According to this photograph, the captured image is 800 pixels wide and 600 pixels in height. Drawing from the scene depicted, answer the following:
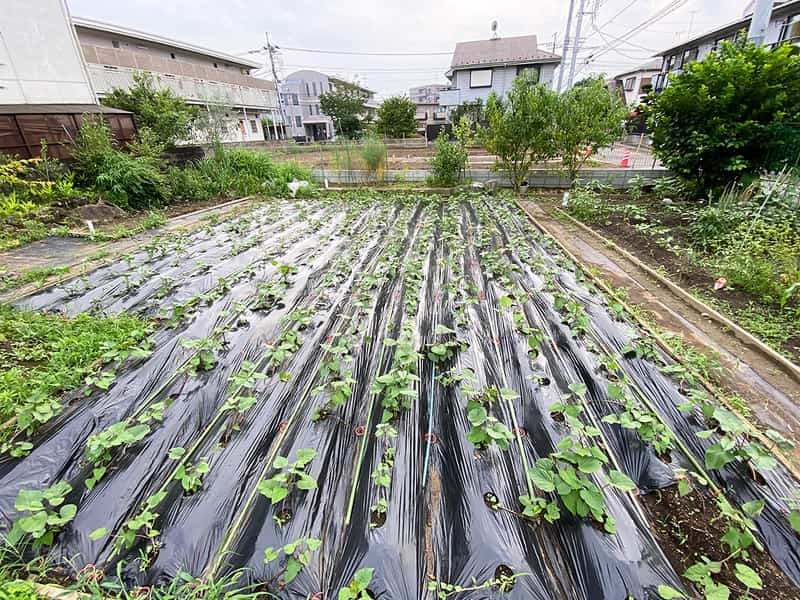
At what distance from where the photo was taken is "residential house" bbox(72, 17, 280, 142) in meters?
9.71

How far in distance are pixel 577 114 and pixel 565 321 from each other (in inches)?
225

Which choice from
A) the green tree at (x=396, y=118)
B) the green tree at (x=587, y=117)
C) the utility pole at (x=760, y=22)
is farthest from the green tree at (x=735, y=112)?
the green tree at (x=396, y=118)

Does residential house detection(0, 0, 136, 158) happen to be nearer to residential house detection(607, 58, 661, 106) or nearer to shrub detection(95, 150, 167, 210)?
shrub detection(95, 150, 167, 210)

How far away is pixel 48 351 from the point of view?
7.66 feet

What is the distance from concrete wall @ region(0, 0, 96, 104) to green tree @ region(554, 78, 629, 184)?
33.7ft

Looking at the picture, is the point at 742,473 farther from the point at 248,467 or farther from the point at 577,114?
the point at 577,114

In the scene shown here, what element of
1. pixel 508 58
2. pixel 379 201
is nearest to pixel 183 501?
pixel 379 201

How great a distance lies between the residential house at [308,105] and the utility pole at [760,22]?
23621 millimetres

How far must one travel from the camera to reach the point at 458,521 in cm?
129

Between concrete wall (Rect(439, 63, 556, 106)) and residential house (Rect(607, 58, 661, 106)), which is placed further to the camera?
residential house (Rect(607, 58, 661, 106))

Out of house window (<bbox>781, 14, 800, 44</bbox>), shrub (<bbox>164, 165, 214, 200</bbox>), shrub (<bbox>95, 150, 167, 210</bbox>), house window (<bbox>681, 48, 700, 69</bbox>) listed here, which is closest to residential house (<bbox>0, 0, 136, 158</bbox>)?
shrub (<bbox>95, 150, 167, 210</bbox>)

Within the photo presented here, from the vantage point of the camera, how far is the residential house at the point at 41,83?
573 cm

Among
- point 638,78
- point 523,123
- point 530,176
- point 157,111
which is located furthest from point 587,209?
point 638,78

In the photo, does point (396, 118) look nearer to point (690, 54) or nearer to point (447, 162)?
point (447, 162)
